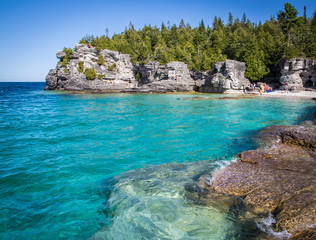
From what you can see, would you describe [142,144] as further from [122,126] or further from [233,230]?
[233,230]

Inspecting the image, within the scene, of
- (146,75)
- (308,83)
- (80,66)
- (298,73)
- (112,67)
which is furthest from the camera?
(112,67)

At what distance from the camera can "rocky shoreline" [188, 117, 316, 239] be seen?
3047 millimetres

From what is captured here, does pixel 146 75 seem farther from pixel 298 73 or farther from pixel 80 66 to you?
pixel 298 73

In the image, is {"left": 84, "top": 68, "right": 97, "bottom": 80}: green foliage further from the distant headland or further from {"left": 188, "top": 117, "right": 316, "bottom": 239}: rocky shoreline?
{"left": 188, "top": 117, "right": 316, "bottom": 239}: rocky shoreline

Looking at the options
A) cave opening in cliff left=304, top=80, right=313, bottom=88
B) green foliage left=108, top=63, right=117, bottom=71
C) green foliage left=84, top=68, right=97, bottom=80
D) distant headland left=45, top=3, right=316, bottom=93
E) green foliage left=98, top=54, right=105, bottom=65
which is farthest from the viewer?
green foliage left=108, top=63, right=117, bottom=71

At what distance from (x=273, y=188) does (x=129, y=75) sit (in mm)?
49808

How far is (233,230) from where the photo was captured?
3.35m

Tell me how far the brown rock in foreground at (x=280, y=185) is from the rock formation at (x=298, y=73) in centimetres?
3613

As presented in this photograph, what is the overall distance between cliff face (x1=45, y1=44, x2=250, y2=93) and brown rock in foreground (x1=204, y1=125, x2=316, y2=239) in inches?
1438

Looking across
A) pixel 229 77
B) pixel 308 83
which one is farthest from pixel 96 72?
pixel 308 83

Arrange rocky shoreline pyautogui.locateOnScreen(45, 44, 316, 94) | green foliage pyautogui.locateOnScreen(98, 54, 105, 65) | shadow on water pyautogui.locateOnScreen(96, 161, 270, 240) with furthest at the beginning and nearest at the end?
green foliage pyautogui.locateOnScreen(98, 54, 105, 65) → rocky shoreline pyautogui.locateOnScreen(45, 44, 316, 94) → shadow on water pyautogui.locateOnScreen(96, 161, 270, 240)

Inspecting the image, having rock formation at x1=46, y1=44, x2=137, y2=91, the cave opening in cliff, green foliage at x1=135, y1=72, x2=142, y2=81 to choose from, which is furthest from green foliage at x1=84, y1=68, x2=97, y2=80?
the cave opening in cliff

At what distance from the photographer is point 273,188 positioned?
13.0 ft

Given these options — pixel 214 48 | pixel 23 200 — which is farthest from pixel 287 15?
pixel 23 200
